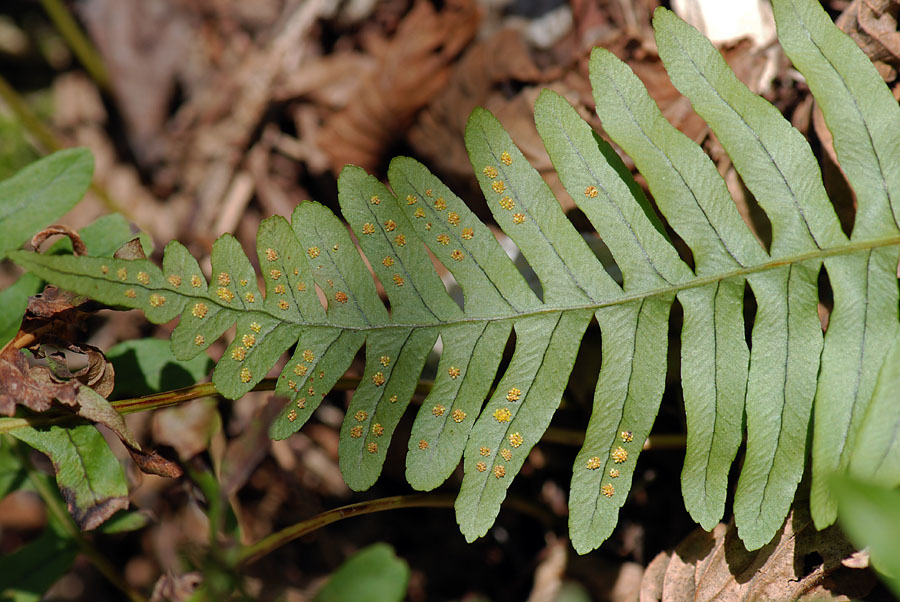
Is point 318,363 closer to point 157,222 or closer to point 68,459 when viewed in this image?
point 68,459

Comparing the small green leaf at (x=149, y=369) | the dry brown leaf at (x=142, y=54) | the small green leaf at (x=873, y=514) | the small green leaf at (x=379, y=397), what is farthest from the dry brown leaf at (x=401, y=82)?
the small green leaf at (x=873, y=514)

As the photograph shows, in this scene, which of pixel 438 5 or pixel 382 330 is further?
pixel 438 5

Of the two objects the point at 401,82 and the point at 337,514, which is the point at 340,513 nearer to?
the point at 337,514

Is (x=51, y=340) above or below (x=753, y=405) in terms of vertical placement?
above

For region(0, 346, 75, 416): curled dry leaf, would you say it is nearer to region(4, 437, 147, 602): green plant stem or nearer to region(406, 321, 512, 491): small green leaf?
region(4, 437, 147, 602): green plant stem

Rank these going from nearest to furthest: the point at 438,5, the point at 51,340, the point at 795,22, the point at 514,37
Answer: the point at 795,22 < the point at 51,340 < the point at 514,37 < the point at 438,5

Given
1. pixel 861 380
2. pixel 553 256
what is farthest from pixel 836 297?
pixel 553 256
